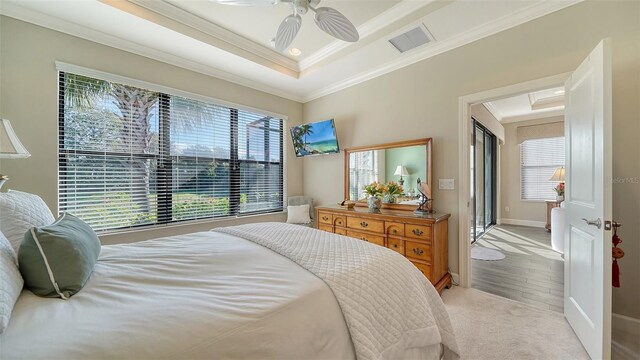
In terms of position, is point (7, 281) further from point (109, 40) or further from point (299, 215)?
point (299, 215)

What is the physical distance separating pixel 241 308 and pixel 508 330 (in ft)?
7.15

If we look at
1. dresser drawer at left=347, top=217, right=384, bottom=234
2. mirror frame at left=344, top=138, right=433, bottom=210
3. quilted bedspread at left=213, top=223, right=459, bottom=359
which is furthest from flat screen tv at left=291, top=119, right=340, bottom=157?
quilted bedspread at left=213, top=223, right=459, bottom=359

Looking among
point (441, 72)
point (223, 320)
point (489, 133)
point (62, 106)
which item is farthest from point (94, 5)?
point (489, 133)

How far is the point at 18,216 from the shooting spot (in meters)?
1.13

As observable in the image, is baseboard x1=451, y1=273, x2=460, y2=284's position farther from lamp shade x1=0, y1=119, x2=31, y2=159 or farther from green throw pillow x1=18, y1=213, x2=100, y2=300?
lamp shade x1=0, y1=119, x2=31, y2=159

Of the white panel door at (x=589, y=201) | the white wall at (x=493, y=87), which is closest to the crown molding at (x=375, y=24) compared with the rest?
the white wall at (x=493, y=87)

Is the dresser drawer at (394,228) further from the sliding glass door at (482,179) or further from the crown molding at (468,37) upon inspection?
the sliding glass door at (482,179)

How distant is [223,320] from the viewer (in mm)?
770

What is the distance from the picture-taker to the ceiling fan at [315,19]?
168cm

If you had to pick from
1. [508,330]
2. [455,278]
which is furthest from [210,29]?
[508,330]

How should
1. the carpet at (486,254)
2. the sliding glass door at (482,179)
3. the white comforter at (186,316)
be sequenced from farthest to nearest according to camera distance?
1. the sliding glass door at (482,179)
2. the carpet at (486,254)
3. the white comforter at (186,316)

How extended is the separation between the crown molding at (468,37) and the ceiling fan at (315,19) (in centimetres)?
130

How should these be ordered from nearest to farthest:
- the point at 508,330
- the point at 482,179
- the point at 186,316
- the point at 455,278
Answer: the point at 186,316 → the point at 508,330 → the point at 455,278 → the point at 482,179

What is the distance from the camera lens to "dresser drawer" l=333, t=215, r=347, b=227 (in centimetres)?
309
